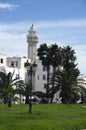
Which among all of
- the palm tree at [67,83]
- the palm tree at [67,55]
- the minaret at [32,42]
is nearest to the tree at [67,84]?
the palm tree at [67,83]

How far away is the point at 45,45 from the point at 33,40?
164ft

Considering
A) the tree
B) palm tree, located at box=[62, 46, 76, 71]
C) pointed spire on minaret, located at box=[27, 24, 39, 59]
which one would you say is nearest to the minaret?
pointed spire on minaret, located at box=[27, 24, 39, 59]

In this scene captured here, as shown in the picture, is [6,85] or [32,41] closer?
[6,85]

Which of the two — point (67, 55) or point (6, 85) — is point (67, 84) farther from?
point (67, 55)

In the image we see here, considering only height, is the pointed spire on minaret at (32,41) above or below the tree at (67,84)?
above

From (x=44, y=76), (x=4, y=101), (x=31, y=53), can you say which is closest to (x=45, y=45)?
(x=4, y=101)

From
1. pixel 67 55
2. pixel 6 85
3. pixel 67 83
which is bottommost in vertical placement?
pixel 6 85

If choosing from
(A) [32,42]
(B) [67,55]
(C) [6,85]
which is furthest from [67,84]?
(A) [32,42]

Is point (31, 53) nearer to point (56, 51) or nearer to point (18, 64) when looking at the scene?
point (18, 64)

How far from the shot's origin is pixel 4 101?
6994 centimetres

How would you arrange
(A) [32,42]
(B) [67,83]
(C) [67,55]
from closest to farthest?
Answer: (B) [67,83], (C) [67,55], (A) [32,42]

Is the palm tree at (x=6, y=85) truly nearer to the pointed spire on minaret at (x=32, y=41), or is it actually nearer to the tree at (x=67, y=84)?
the tree at (x=67, y=84)

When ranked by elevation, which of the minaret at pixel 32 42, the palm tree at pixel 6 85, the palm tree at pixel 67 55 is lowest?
the palm tree at pixel 6 85

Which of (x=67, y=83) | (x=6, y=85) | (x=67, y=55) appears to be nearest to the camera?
(x=6, y=85)
